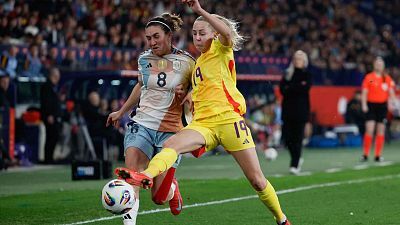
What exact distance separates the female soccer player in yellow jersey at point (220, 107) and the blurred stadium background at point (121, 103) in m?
1.79

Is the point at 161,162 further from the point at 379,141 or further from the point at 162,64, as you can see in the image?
the point at 379,141

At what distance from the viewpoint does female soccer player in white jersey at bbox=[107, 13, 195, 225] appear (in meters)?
9.25

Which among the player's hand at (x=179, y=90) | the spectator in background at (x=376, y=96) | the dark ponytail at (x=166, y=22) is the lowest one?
the spectator in background at (x=376, y=96)

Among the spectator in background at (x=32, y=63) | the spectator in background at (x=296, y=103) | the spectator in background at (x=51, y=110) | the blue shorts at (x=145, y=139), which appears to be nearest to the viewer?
the blue shorts at (x=145, y=139)

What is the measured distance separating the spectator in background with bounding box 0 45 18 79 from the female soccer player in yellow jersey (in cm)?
1268

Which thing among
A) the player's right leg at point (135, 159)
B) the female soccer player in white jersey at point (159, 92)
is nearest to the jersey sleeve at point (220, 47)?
the female soccer player in white jersey at point (159, 92)

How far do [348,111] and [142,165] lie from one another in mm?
22365

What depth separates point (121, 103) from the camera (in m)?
22.3

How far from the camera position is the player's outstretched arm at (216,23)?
8195 millimetres

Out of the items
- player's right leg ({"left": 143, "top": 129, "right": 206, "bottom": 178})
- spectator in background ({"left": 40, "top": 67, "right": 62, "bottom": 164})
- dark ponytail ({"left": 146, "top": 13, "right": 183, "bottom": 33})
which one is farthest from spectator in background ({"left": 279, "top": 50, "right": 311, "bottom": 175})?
player's right leg ({"left": 143, "top": 129, "right": 206, "bottom": 178})

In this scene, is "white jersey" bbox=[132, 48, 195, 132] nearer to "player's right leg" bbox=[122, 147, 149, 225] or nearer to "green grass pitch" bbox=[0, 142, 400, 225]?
"player's right leg" bbox=[122, 147, 149, 225]

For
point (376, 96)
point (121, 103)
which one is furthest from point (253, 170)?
point (121, 103)

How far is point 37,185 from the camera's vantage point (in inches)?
622

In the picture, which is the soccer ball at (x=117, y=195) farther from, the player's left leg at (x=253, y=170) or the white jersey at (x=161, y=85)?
the white jersey at (x=161, y=85)
